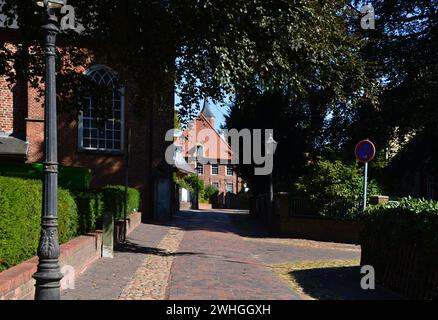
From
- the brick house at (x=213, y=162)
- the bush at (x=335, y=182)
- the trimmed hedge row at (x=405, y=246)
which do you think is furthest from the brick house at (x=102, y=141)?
the brick house at (x=213, y=162)

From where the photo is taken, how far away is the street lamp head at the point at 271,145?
27317 millimetres

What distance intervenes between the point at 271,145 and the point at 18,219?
69.7 feet

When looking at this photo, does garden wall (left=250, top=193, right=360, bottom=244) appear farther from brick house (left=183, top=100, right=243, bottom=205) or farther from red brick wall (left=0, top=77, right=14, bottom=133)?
brick house (left=183, top=100, right=243, bottom=205)

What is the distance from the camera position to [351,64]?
13.6 m

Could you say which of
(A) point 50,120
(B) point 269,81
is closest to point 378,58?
(B) point 269,81

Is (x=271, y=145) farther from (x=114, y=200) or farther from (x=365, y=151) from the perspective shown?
(x=365, y=151)

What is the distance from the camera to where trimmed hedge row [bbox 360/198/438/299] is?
7.86 metres

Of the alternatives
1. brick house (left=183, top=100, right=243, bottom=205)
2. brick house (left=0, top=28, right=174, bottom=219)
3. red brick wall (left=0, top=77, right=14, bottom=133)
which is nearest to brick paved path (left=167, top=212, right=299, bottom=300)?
brick house (left=0, top=28, right=174, bottom=219)

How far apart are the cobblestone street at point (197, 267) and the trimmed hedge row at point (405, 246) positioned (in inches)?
73.8

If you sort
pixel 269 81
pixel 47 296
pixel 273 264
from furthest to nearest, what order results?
pixel 269 81 < pixel 273 264 < pixel 47 296

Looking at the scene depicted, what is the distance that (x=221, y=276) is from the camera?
32.1 ft

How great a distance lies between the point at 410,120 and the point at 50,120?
1902 centimetres

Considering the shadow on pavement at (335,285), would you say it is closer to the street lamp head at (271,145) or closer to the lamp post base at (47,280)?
the lamp post base at (47,280)

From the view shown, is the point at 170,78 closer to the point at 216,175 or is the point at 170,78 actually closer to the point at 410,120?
the point at 410,120
